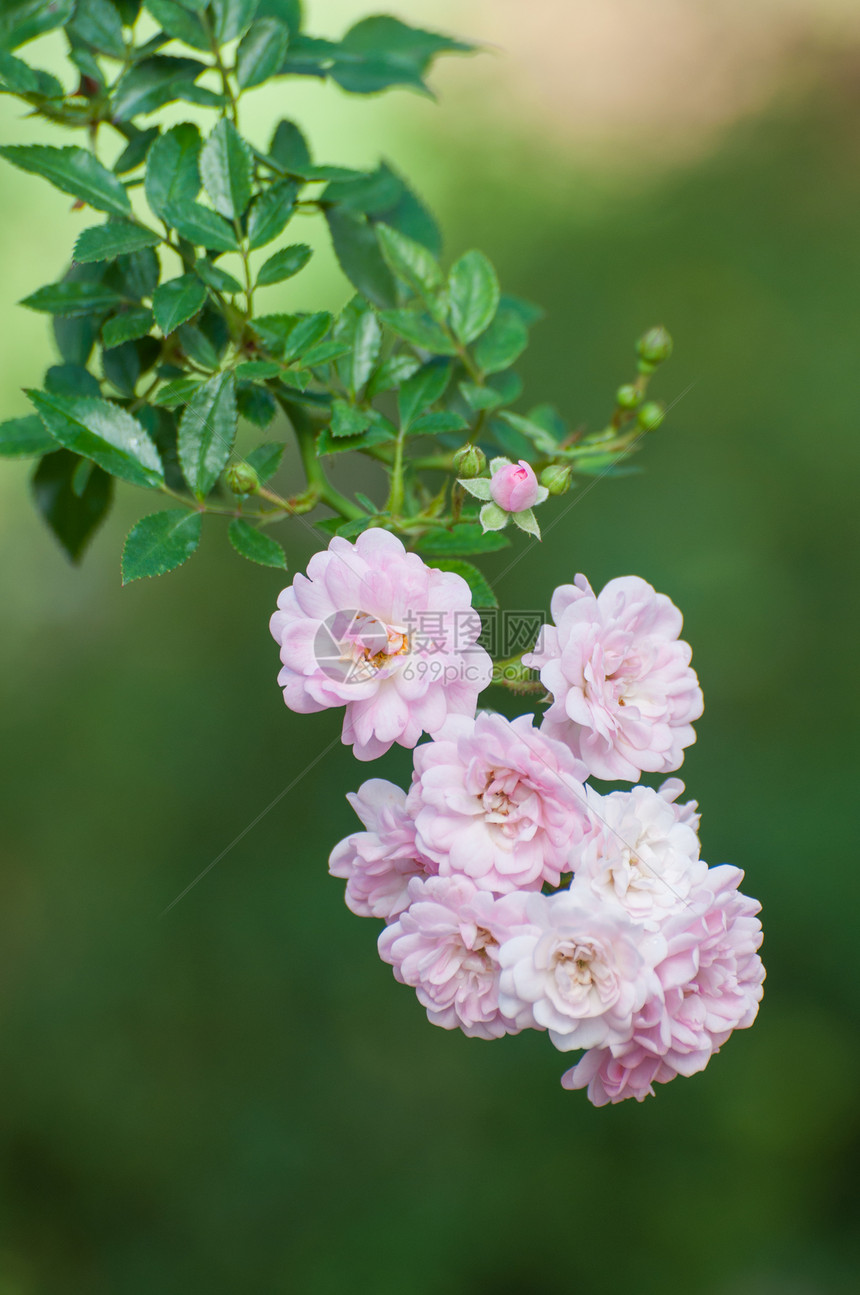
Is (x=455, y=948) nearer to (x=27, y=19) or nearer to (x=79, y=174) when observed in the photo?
(x=79, y=174)

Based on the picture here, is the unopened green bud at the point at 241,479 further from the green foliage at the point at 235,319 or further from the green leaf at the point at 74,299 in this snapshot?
the green leaf at the point at 74,299

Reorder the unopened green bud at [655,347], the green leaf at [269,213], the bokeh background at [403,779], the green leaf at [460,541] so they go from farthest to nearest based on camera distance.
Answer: the bokeh background at [403,779] < the unopened green bud at [655,347] < the green leaf at [269,213] < the green leaf at [460,541]

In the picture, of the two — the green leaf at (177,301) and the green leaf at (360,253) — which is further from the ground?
the green leaf at (360,253)

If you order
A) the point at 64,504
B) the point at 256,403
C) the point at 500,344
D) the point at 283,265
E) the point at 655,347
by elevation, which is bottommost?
the point at 64,504

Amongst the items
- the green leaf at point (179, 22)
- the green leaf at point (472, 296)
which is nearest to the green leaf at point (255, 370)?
the green leaf at point (472, 296)

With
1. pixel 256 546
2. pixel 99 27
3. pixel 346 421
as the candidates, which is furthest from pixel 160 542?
pixel 99 27

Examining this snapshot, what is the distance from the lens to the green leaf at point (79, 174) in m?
0.87

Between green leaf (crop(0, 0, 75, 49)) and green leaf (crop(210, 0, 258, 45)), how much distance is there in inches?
5.0

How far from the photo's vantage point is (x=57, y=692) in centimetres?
248

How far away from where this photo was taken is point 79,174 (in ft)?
2.89

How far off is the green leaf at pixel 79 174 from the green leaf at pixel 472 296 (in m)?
0.30

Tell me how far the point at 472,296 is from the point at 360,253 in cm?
13

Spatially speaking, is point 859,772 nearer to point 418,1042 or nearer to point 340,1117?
point 418,1042

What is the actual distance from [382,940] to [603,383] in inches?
87.1
